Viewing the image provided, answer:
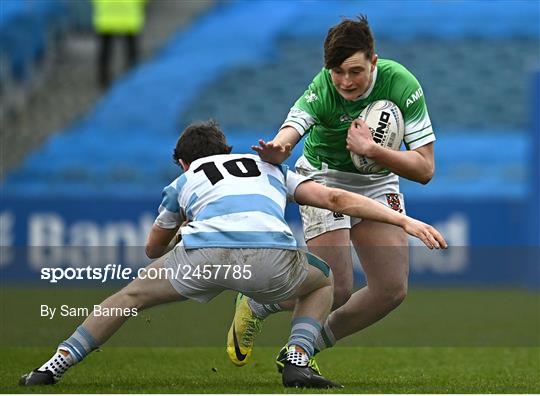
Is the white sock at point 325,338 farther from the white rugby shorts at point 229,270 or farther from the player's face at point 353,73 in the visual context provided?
the player's face at point 353,73

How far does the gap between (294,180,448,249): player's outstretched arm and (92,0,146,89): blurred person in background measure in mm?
14301

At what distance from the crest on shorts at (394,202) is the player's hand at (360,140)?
68cm

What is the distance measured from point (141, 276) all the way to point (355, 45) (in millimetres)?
1553

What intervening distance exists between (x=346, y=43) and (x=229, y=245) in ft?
3.97

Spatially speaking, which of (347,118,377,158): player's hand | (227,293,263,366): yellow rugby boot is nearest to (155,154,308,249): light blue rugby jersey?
(347,118,377,158): player's hand

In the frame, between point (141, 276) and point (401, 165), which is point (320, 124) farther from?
point (141, 276)

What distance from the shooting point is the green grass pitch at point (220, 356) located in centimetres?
673

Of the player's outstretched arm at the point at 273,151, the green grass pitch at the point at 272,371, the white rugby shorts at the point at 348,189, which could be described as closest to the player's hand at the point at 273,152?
the player's outstretched arm at the point at 273,151

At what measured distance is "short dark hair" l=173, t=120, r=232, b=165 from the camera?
262 inches

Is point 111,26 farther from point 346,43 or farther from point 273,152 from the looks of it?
point 273,152

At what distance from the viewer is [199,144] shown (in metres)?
6.66

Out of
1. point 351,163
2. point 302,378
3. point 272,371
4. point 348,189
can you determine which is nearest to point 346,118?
point 351,163

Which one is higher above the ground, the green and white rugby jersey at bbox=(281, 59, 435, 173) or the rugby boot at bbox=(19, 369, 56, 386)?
the green and white rugby jersey at bbox=(281, 59, 435, 173)

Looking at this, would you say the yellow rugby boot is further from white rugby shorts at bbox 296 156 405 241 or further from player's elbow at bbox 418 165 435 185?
player's elbow at bbox 418 165 435 185
